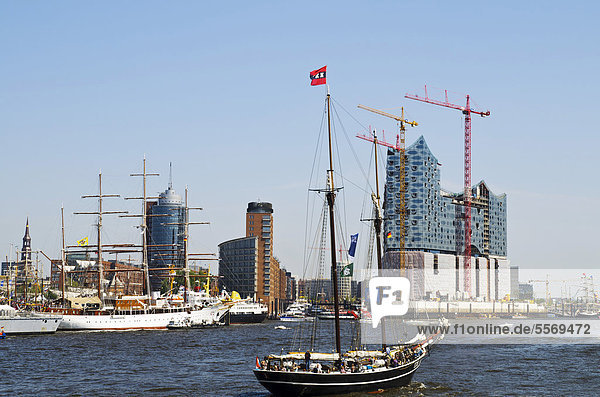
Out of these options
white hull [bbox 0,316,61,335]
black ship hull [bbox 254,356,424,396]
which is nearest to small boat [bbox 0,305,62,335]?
white hull [bbox 0,316,61,335]

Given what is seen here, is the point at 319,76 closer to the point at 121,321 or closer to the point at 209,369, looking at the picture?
the point at 209,369

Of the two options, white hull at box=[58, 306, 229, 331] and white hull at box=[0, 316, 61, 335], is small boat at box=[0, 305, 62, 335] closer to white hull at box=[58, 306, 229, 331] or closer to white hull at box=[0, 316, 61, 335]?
white hull at box=[0, 316, 61, 335]

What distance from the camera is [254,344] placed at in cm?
11881

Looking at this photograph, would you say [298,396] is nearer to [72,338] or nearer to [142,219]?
[72,338]

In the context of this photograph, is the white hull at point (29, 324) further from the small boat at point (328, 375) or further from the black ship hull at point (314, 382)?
the black ship hull at point (314, 382)

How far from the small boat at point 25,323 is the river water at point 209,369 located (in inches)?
413

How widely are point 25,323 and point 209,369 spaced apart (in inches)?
2637

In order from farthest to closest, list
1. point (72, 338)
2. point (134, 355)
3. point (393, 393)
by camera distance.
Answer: point (72, 338)
point (134, 355)
point (393, 393)

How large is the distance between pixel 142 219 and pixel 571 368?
5291 inches

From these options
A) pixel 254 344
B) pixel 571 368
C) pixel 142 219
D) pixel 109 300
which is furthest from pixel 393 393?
pixel 142 219

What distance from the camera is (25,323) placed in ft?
431

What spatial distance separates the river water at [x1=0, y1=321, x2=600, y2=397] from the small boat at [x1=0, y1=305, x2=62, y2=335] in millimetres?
10491

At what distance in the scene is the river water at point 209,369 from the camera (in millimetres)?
64375

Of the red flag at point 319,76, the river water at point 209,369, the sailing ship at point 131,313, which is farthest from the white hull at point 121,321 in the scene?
the red flag at point 319,76
